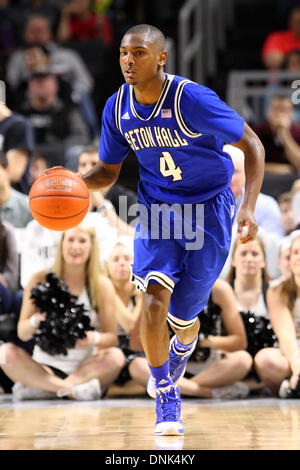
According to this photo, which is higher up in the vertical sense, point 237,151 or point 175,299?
point 237,151

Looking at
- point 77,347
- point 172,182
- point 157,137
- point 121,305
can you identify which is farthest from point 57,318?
point 157,137

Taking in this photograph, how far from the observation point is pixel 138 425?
14.3 ft

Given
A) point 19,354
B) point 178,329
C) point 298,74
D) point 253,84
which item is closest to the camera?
point 178,329

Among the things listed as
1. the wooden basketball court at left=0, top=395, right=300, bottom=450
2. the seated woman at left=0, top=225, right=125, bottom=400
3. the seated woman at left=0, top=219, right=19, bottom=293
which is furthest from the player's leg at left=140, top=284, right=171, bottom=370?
the seated woman at left=0, top=219, right=19, bottom=293

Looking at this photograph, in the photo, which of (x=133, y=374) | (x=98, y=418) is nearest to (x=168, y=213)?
(x=98, y=418)

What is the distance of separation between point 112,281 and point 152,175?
1.54 metres

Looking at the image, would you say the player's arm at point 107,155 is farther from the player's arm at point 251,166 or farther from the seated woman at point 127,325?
the seated woman at point 127,325

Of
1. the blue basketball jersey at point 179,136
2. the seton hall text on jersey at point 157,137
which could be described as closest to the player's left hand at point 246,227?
the blue basketball jersey at point 179,136

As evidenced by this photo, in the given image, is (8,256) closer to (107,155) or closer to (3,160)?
(3,160)

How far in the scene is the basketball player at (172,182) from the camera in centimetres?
393

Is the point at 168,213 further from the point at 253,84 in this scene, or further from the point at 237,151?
the point at 253,84

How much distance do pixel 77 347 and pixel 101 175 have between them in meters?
1.39

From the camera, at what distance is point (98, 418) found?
Result: 4.59m

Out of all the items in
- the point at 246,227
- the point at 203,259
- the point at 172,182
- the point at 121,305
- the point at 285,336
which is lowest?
the point at 285,336
